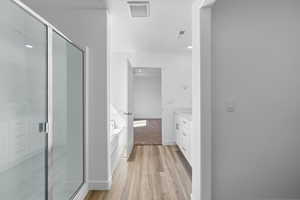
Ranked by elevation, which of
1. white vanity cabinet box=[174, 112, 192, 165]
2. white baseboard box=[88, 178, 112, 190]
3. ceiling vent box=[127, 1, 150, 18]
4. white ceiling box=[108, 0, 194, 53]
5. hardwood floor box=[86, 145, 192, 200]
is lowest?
hardwood floor box=[86, 145, 192, 200]

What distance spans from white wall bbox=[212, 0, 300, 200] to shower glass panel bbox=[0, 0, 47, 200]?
5.81 feet

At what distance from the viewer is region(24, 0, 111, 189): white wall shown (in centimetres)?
285

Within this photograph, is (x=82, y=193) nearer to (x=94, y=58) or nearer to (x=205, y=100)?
(x=94, y=58)

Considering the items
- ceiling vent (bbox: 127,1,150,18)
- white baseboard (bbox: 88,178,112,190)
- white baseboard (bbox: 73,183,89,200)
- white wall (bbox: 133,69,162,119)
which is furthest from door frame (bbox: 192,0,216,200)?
white wall (bbox: 133,69,162,119)

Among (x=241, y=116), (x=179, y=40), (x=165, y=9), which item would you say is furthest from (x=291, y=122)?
(x=179, y=40)

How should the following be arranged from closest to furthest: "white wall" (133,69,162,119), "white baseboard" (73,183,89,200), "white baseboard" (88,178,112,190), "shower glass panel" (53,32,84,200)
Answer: "shower glass panel" (53,32,84,200) < "white baseboard" (73,183,89,200) < "white baseboard" (88,178,112,190) < "white wall" (133,69,162,119)

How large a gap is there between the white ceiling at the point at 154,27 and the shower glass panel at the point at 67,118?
941 millimetres

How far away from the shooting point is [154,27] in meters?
3.64

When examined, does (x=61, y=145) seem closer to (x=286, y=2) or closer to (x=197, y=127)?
A: (x=197, y=127)

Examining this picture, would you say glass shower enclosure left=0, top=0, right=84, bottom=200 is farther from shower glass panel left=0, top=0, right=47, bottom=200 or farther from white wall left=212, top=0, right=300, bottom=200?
white wall left=212, top=0, right=300, bottom=200

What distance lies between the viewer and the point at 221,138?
231cm

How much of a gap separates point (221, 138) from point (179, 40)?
2.74 m

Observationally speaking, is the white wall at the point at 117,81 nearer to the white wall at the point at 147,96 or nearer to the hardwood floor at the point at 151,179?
the hardwood floor at the point at 151,179

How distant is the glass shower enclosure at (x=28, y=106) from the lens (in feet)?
5.28
